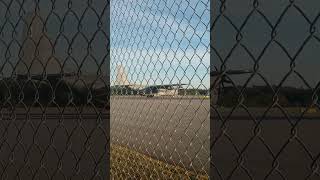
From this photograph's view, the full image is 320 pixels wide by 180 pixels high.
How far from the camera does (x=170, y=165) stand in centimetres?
463

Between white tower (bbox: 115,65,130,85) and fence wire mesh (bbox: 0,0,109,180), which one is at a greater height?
white tower (bbox: 115,65,130,85)

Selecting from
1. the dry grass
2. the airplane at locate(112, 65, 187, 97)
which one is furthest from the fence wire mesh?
the dry grass

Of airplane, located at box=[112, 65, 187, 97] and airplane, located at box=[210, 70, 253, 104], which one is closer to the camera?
airplane, located at box=[210, 70, 253, 104]

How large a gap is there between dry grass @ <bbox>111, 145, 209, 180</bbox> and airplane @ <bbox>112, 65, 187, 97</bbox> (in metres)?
0.75

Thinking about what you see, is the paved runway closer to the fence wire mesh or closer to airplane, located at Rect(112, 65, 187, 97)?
airplane, located at Rect(112, 65, 187, 97)

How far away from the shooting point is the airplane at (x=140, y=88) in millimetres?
3645

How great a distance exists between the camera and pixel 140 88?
3.89 metres

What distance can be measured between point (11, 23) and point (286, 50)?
172 centimetres

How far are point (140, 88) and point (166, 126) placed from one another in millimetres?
664

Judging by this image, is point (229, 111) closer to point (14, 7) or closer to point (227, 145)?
point (14, 7)

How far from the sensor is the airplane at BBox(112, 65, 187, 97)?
364 cm

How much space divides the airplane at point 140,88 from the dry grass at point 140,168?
2.45 feet

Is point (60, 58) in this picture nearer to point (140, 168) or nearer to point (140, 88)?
point (140, 88)

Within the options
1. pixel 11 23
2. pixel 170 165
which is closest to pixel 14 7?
pixel 11 23
